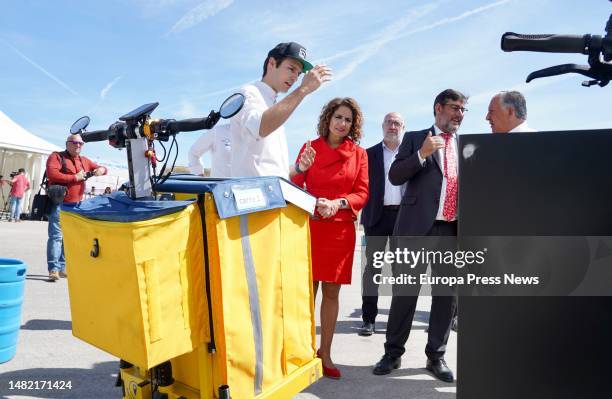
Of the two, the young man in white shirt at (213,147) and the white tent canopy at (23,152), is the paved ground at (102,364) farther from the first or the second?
the white tent canopy at (23,152)

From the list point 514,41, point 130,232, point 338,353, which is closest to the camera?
point 514,41

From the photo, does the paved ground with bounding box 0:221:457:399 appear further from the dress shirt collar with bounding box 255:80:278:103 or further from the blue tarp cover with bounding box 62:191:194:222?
the dress shirt collar with bounding box 255:80:278:103

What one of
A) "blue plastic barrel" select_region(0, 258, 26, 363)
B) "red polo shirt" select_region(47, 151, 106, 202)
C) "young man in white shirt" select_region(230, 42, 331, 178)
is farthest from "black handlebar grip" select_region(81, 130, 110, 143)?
"red polo shirt" select_region(47, 151, 106, 202)

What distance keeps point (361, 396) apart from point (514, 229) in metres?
1.94

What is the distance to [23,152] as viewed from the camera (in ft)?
45.9

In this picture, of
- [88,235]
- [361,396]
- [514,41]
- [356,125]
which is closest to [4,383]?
[88,235]

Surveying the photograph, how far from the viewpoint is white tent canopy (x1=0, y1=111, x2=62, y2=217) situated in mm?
13602

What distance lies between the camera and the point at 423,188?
116 inches

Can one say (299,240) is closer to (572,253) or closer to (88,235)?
(88,235)

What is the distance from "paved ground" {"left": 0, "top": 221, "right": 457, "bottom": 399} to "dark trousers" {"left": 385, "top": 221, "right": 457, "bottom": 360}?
0.63 feet

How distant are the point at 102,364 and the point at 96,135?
5.55 ft

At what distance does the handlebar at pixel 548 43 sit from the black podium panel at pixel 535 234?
28 cm

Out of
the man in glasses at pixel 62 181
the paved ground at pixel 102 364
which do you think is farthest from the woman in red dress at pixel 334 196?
the man in glasses at pixel 62 181

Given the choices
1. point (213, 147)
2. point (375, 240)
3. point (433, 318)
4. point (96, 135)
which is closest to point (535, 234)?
point (96, 135)
